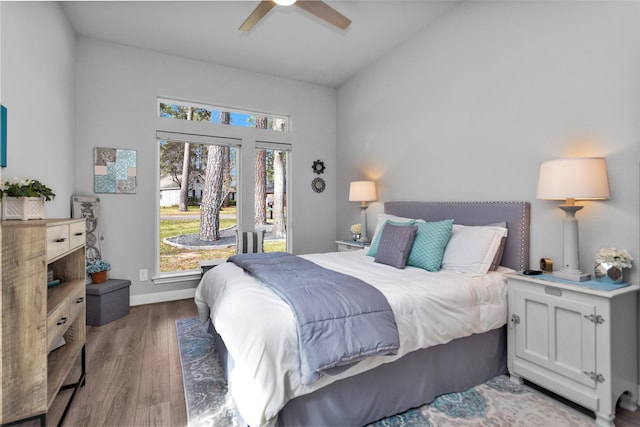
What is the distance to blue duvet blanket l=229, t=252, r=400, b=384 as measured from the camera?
1461 mm

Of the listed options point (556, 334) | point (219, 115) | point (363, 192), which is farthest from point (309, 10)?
point (556, 334)

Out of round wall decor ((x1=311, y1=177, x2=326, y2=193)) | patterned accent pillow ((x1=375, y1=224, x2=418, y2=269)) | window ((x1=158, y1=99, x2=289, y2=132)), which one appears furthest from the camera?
round wall decor ((x1=311, y1=177, x2=326, y2=193))

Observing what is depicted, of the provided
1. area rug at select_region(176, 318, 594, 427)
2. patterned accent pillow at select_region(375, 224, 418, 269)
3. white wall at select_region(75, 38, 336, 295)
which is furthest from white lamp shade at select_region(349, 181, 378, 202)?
area rug at select_region(176, 318, 594, 427)

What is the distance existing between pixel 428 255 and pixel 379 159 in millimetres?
1926

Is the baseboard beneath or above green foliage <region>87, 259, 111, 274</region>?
beneath

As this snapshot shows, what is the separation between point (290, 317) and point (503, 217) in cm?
200

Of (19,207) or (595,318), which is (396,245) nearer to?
(595,318)

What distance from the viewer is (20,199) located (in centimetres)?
174

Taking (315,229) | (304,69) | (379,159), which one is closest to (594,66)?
(379,159)

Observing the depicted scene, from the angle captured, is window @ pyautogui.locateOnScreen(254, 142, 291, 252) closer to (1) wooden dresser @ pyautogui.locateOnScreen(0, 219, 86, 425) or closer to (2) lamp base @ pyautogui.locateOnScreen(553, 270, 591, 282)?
(1) wooden dresser @ pyautogui.locateOnScreen(0, 219, 86, 425)

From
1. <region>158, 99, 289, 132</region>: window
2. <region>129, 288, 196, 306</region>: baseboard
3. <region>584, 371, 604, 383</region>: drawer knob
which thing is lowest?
<region>129, 288, 196, 306</region>: baseboard

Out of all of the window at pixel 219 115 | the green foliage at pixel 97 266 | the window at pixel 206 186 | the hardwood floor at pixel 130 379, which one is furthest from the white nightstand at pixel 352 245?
the green foliage at pixel 97 266

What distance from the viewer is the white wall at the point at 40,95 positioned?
79.6 inches

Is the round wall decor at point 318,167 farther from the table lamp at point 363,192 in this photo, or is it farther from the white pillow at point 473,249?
the white pillow at point 473,249
